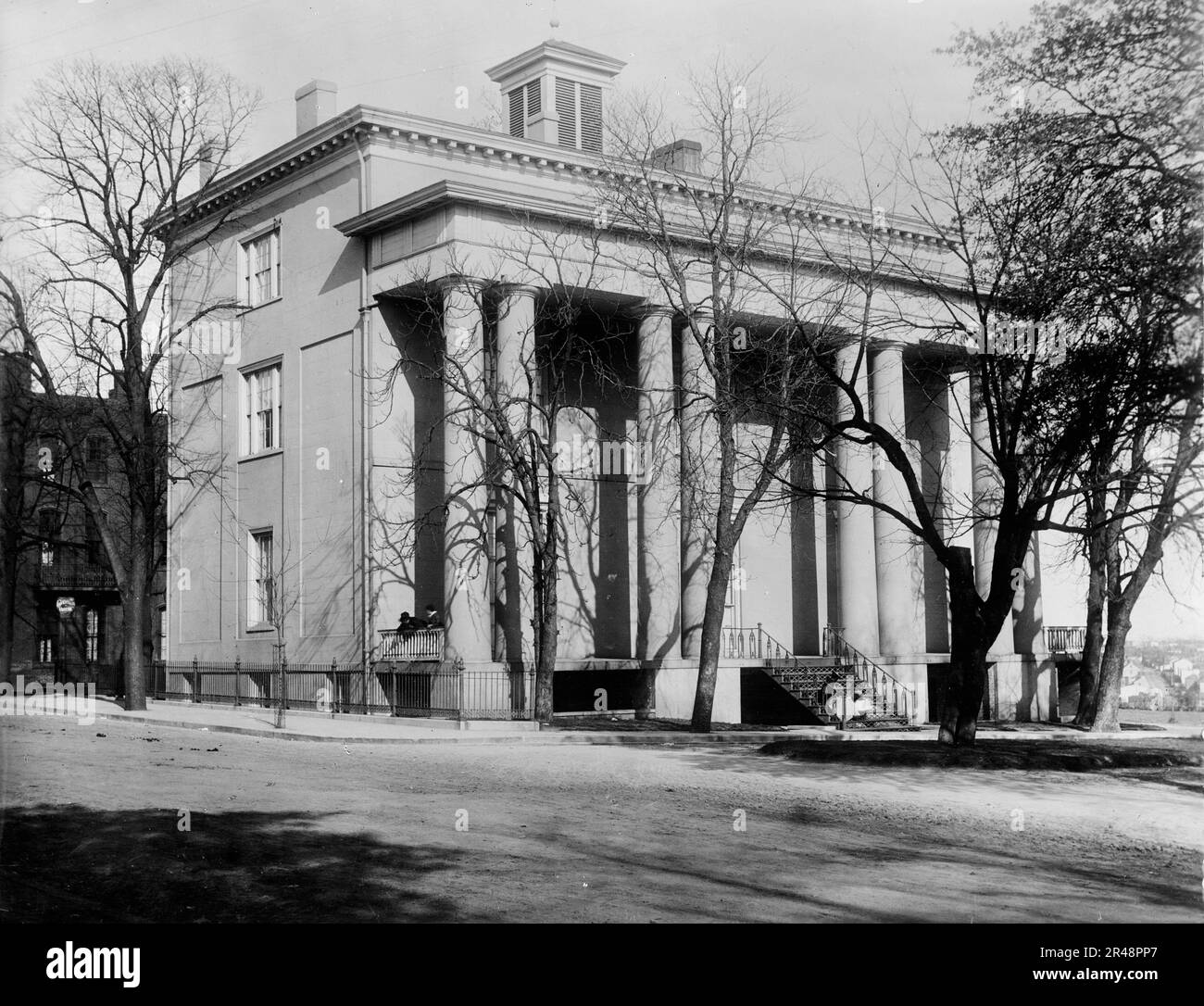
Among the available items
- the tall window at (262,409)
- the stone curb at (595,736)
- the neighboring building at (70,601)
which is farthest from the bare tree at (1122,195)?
the neighboring building at (70,601)

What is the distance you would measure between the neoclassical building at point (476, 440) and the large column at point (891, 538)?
8cm

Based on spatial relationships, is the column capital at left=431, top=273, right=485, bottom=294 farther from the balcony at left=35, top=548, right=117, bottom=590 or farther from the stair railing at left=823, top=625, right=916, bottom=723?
the balcony at left=35, top=548, right=117, bottom=590

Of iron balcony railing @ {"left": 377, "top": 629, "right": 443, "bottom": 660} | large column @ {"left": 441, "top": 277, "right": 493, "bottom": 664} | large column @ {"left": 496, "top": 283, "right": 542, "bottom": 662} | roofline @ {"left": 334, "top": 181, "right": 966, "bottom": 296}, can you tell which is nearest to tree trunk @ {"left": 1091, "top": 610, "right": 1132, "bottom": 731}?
roofline @ {"left": 334, "top": 181, "right": 966, "bottom": 296}

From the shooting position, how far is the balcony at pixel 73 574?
6209 centimetres

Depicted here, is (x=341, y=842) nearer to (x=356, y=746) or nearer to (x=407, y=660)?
(x=356, y=746)

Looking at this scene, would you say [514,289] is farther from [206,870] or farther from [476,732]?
[206,870]

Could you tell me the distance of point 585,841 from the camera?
38.8 feet

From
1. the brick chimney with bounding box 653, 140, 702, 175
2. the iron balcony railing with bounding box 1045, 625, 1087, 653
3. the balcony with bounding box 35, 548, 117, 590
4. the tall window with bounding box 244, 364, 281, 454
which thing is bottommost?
the iron balcony railing with bounding box 1045, 625, 1087, 653

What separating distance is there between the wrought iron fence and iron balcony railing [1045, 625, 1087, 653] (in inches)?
640

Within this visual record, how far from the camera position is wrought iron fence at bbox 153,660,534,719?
2859 centimetres

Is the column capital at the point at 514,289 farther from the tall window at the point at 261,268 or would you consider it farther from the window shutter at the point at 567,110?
the tall window at the point at 261,268

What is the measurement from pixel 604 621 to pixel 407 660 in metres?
7.01

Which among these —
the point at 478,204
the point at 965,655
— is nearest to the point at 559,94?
the point at 478,204

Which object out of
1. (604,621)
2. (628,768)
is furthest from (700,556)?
(628,768)
